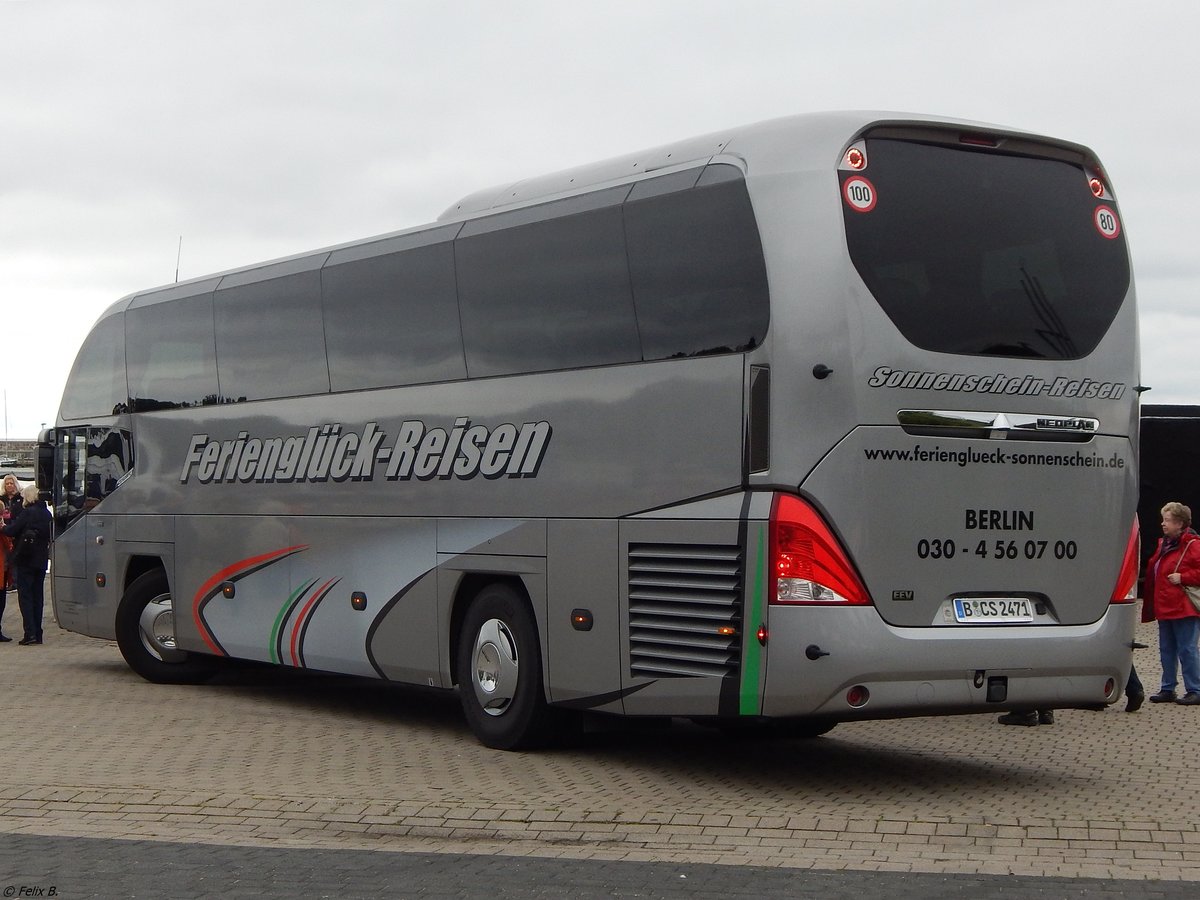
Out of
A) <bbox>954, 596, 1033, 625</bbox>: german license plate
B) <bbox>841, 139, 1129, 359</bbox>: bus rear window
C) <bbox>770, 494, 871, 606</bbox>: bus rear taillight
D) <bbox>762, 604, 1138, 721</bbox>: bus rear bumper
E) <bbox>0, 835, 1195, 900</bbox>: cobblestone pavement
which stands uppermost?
<bbox>841, 139, 1129, 359</bbox>: bus rear window

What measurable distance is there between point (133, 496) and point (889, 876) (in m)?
11.2

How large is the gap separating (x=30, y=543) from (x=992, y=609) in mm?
14781

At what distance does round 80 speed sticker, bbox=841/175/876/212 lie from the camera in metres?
9.53

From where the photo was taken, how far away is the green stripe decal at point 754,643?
9.45 meters

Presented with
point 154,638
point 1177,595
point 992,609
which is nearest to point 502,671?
point 992,609

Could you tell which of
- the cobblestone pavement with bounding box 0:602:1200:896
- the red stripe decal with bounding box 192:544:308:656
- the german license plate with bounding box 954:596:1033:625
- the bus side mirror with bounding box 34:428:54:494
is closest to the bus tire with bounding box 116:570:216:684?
the red stripe decal with bounding box 192:544:308:656

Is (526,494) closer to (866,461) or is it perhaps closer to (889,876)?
(866,461)

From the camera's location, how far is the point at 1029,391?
32.7 feet

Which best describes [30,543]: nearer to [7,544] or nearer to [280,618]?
[7,544]

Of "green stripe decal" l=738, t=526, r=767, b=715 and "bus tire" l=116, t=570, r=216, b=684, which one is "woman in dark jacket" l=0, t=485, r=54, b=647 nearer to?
"bus tire" l=116, t=570, r=216, b=684

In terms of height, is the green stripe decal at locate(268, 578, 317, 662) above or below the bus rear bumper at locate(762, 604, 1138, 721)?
below

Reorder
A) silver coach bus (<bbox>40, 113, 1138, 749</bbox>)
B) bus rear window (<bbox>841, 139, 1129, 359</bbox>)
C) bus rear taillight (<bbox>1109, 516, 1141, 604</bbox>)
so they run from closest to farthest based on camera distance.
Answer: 1. silver coach bus (<bbox>40, 113, 1138, 749</bbox>)
2. bus rear window (<bbox>841, 139, 1129, 359</bbox>)
3. bus rear taillight (<bbox>1109, 516, 1141, 604</bbox>)

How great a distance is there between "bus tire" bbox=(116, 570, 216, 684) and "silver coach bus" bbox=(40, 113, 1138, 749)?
4460 mm

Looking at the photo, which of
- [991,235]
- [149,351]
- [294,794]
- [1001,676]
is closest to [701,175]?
[991,235]
